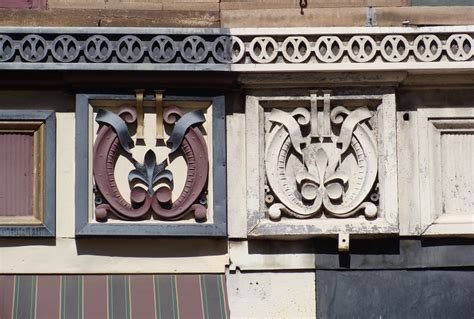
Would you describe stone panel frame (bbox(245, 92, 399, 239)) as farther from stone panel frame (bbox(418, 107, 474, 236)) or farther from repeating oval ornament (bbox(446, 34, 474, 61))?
repeating oval ornament (bbox(446, 34, 474, 61))

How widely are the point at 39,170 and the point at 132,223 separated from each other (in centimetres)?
81

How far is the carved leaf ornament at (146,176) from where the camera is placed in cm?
1102

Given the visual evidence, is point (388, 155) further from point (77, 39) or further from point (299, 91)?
point (77, 39)

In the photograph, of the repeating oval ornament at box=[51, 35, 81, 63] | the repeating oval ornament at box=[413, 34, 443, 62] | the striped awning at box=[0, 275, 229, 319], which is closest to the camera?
the striped awning at box=[0, 275, 229, 319]

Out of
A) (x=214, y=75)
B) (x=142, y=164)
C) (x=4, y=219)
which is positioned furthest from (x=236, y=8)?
(x=4, y=219)

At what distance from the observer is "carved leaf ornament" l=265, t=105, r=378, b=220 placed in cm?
1111

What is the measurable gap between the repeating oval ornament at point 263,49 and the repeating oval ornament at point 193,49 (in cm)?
35

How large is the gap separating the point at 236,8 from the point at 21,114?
183 cm

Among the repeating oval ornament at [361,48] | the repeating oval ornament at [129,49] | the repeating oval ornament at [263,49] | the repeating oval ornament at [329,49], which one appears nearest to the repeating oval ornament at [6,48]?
the repeating oval ornament at [129,49]

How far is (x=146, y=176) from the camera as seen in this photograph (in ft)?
36.3

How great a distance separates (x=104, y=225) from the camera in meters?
11.0

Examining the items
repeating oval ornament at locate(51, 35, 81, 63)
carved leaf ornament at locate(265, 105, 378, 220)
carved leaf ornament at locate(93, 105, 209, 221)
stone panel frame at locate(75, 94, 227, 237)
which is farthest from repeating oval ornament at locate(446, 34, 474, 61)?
repeating oval ornament at locate(51, 35, 81, 63)

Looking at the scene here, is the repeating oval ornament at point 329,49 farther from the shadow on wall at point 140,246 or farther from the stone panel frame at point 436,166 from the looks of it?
the shadow on wall at point 140,246

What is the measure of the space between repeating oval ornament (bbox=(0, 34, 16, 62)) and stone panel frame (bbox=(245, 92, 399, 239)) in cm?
181
